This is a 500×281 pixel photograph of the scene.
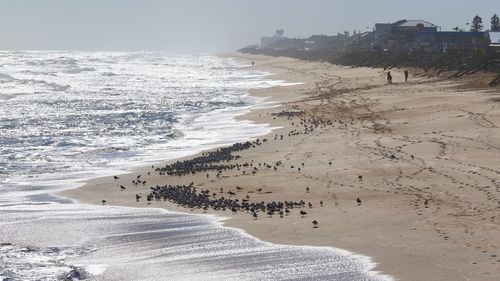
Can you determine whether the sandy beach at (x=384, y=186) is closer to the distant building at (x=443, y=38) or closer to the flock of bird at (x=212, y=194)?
the flock of bird at (x=212, y=194)

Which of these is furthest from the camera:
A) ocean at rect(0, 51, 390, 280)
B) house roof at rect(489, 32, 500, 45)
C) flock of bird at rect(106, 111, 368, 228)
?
house roof at rect(489, 32, 500, 45)

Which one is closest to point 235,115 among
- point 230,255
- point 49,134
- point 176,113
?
point 176,113

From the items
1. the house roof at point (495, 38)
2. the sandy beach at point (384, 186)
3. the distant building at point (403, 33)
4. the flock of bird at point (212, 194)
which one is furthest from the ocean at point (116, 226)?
the distant building at point (403, 33)

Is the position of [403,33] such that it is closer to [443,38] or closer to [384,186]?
[443,38]

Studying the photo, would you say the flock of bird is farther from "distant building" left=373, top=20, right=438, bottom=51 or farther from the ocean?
"distant building" left=373, top=20, right=438, bottom=51

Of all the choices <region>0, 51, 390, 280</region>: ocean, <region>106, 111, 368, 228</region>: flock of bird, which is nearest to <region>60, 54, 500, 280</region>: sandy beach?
<region>106, 111, 368, 228</region>: flock of bird

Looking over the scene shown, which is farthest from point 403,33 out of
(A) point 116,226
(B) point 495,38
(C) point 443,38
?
(A) point 116,226

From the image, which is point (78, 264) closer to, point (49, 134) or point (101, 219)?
point (101, 219)

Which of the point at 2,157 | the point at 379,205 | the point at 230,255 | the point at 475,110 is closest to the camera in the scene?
the point at 230,255
